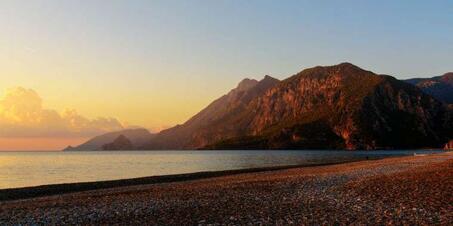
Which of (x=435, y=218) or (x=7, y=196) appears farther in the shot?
(x=7, y=196)

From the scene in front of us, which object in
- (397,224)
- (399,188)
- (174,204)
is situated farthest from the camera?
(399,188)

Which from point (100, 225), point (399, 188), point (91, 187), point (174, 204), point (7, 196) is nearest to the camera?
point (100, 225)

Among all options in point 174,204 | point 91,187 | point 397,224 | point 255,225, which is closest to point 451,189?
point 397,224

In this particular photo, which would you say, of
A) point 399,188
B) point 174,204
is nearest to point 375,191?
point 399,188

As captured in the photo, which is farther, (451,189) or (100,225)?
(451,189)

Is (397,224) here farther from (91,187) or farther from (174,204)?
(91,187)

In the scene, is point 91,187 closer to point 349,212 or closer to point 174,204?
point 174,204

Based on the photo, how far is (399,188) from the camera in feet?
104

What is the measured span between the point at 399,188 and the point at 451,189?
3.42 metres

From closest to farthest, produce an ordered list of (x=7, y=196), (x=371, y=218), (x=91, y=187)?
(x=371, y=218)
(x=7, y=196)
(x=91, y=187)

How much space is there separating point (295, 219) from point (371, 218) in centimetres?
352

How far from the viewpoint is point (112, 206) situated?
28.9 meters

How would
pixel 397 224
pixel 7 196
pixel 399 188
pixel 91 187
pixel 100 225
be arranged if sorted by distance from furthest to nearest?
pixel 91 187, pixel 7 196, pixel 399 188, pixel 100 225, pixel 397 224

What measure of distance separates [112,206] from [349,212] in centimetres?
1524
